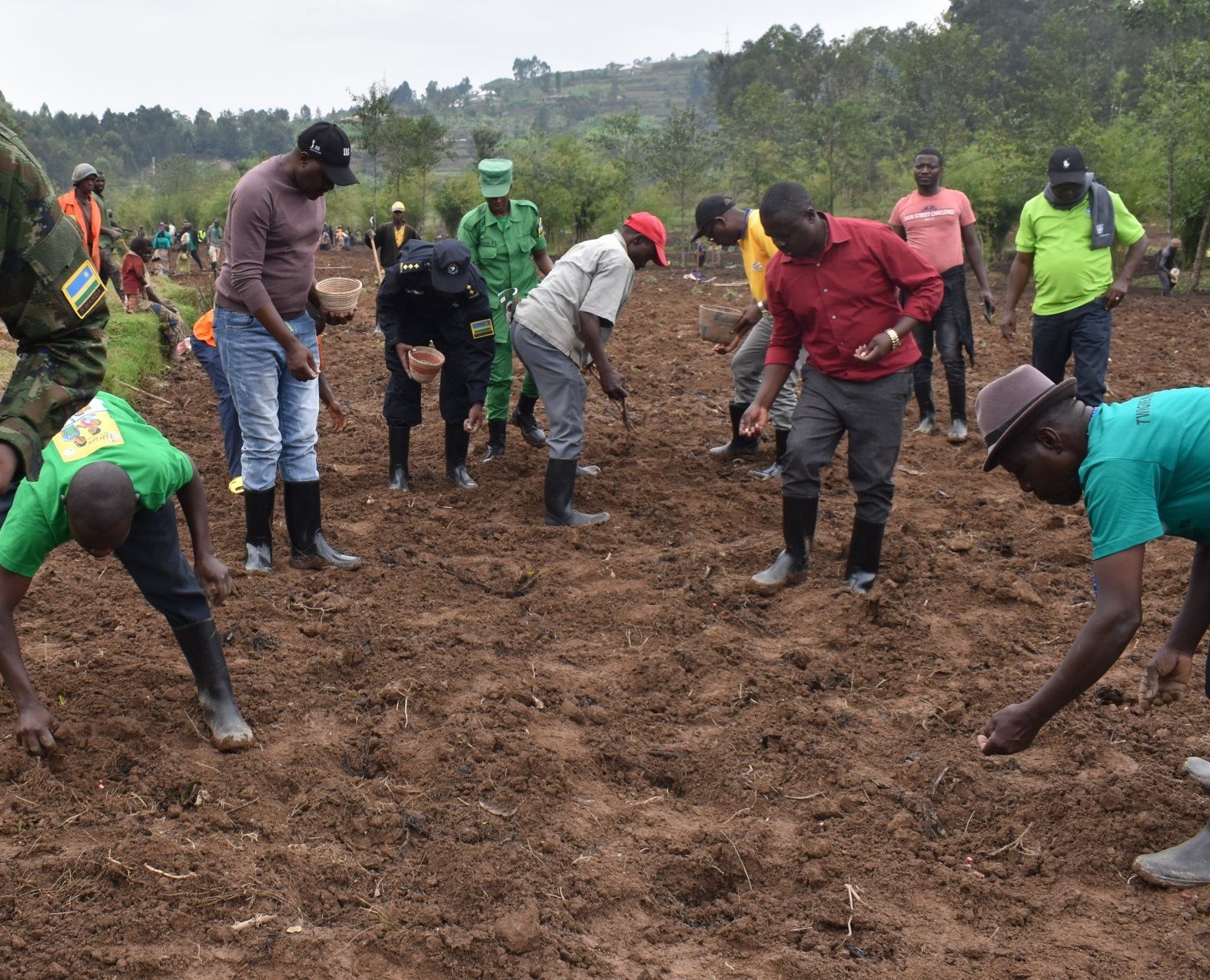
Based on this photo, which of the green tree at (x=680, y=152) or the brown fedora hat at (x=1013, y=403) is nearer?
the brown fedora hat at (x=1013, y=403)

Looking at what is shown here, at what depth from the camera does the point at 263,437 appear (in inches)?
196

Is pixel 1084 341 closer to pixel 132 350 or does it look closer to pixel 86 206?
pixel 86 206

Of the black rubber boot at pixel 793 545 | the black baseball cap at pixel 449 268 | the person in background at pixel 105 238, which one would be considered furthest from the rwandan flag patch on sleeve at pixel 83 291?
the person in background at pixel 105 238

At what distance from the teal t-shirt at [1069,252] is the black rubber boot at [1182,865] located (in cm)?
391

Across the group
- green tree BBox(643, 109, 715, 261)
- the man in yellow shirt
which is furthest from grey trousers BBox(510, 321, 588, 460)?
green tree BBox(643, 109, 715, 261)

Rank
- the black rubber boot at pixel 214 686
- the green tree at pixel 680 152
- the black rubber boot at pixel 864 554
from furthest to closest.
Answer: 1. the green tree at pixel 680 152
2. the black rubber boot at pixel 864 554
3. the black rubber boot at pixel 214 686

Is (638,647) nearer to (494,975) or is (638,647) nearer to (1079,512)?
(494,975)

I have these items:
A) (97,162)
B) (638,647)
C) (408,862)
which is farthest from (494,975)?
(97,162)

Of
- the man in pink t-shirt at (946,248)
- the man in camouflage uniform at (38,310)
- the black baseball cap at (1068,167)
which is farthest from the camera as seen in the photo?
the man in pink t-shirt at (946,248)

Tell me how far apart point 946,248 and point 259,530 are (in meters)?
4.61

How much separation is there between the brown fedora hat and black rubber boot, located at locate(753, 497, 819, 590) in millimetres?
2175

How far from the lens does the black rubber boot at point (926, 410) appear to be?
7551mm

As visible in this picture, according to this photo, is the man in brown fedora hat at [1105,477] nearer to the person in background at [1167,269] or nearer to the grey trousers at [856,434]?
the grey trousers at [856,434]

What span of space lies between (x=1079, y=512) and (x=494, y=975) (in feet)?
14.4
